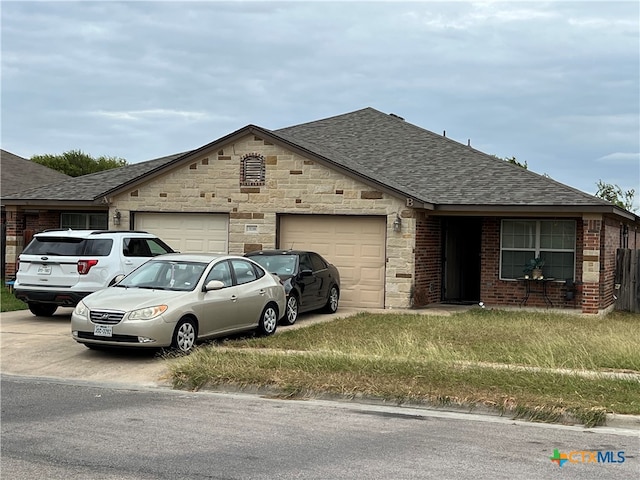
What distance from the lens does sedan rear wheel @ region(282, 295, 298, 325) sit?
53.0 ft

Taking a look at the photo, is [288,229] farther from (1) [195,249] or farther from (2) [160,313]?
(2) [160,313]

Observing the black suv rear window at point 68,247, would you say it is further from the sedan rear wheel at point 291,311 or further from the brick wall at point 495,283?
the brick wall at point 495,283

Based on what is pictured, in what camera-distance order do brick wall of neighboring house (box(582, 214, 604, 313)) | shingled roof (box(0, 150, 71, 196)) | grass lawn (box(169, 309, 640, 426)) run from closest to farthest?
grass lawn (box(169, 309, 640, 426))
brick wall of neighboring house (box(582, 214, 604, 313))
shingled roof (box(0, 150, 71, 196))

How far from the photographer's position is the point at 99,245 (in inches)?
648

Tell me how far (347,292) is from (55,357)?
30.3 ft

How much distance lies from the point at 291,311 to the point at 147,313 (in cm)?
482

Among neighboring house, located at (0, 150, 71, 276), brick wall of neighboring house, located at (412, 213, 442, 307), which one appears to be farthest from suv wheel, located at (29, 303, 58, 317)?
neighboring house, located at (0, 150, 71, 276)

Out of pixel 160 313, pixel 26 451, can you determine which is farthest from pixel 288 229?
pixel 26 451

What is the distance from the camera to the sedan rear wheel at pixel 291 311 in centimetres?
1616

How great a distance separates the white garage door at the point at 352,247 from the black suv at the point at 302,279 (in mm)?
1343

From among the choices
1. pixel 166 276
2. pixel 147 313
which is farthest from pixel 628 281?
pixel 147 313

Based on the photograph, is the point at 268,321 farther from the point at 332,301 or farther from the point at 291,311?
the point at 332,301

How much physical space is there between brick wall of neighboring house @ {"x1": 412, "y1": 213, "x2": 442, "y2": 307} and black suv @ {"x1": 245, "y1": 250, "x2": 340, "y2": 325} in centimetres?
239

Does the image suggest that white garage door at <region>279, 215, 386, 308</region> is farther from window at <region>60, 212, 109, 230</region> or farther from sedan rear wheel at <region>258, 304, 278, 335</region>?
window at <region>60, 212, 109, 230</region>
